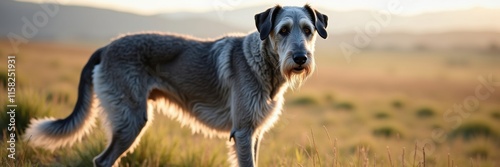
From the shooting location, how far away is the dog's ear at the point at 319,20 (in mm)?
5161

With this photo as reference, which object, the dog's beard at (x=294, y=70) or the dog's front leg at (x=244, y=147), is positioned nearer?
the dog's beard at (x=294, y=70)

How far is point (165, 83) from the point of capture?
5727 millimetres

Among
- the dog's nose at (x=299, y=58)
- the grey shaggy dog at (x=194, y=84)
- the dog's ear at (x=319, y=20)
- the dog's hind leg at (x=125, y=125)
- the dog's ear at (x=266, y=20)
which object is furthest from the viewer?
the dog's hind leg at (x=125, y=125)

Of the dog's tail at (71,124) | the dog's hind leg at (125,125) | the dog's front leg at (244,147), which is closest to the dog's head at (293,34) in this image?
the dog's front leg at (244,147)

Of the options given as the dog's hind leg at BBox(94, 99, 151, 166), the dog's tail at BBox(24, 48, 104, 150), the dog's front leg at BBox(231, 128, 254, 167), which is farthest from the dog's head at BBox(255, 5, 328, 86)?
the dog's tail at BBox(24, 48, 104, 150)

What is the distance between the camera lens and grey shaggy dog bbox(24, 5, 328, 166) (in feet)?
17.3

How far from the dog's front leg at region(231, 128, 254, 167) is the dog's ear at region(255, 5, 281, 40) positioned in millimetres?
1042

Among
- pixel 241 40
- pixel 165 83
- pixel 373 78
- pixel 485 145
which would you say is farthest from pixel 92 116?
pixel 373 78

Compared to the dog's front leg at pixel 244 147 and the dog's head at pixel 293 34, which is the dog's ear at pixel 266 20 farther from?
the dog's front leg at pixel 244 147

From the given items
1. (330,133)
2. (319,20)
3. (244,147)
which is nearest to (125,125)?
(244,147)

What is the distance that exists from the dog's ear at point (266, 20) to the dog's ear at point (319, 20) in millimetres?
345

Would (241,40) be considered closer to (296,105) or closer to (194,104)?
(194,104)

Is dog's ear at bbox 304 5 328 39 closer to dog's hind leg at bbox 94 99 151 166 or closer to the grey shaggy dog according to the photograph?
the grey shaggy dog

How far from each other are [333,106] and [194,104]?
44.9 feet
